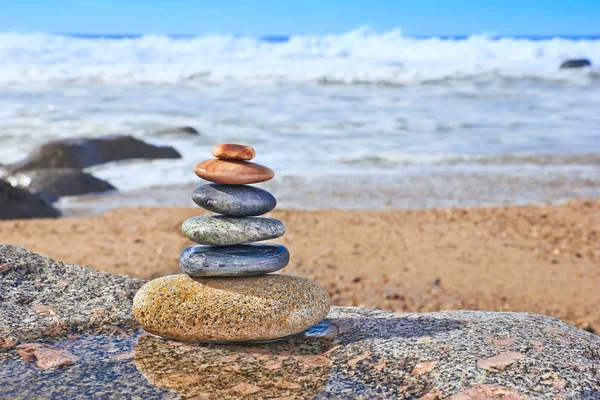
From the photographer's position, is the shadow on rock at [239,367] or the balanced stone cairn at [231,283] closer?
the shadow on rock at [239,367]

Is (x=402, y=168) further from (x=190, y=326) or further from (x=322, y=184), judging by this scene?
(x=190, y=326)

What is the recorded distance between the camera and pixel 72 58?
4291 cm

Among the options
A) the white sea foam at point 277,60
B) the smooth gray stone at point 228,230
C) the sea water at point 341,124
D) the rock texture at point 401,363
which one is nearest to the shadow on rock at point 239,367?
the rock texture at point 401,363

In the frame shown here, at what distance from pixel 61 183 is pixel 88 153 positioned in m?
2.24

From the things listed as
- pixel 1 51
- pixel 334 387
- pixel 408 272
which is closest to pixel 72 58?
pixel 1 51

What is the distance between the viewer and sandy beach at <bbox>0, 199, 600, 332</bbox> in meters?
Result: 6.00

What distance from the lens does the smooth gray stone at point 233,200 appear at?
3334 millimetres

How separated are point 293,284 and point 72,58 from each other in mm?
42595

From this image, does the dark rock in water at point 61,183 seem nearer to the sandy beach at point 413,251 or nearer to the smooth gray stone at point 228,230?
the sandy beach at point 413,251

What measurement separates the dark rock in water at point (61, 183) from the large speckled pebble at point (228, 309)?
797 centimetres

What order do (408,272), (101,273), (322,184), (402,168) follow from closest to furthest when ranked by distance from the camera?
1. (101,273)
2. (408,272)
3. (322,184)
4. (402,168)

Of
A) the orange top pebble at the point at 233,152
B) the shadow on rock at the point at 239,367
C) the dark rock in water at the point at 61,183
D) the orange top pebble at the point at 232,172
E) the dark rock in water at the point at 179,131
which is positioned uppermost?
the orange top pebble at the point at 233,152

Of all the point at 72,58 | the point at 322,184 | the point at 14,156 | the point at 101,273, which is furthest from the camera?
the point at 72,58

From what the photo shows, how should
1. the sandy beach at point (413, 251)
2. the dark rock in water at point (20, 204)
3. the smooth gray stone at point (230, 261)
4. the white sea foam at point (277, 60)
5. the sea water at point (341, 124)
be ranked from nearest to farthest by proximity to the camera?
the smooth gray stone at point (230, 261) → the sandy beach at point (413, 251) → the dark rock in water at point (20, 204) → the sea water at point (341, 124) → the white sea foam at point (277, 60)
